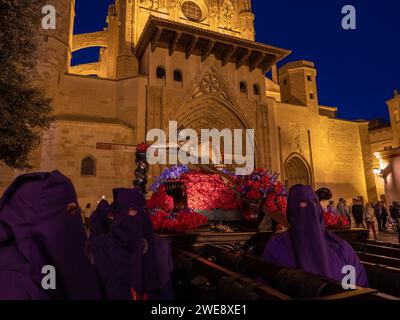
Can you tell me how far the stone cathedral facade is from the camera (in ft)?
48.3

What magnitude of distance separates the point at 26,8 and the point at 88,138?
693 cm

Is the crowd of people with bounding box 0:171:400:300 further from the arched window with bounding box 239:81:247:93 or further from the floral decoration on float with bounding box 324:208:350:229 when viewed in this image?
the arched window with bounding box 239:81:247:93

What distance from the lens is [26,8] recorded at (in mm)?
8875

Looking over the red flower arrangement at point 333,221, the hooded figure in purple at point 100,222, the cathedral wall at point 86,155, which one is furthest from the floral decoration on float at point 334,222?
the cathedral wall at point 86,155

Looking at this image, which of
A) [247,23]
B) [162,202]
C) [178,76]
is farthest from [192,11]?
[162,202]

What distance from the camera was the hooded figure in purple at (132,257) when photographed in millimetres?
2551

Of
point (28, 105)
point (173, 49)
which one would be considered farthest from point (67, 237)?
point (173, 49)

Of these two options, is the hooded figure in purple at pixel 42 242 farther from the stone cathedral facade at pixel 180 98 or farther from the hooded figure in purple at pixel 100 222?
the stone cathedral facade at pixel 180 98

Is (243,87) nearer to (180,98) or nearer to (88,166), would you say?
(180,98)

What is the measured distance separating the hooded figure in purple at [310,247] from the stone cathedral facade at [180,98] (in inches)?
454

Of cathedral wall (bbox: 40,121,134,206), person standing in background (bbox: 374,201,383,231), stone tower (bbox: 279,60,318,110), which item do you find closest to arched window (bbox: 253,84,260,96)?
stone tower (bbox: 279,60,318,110)

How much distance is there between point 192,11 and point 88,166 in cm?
1530
